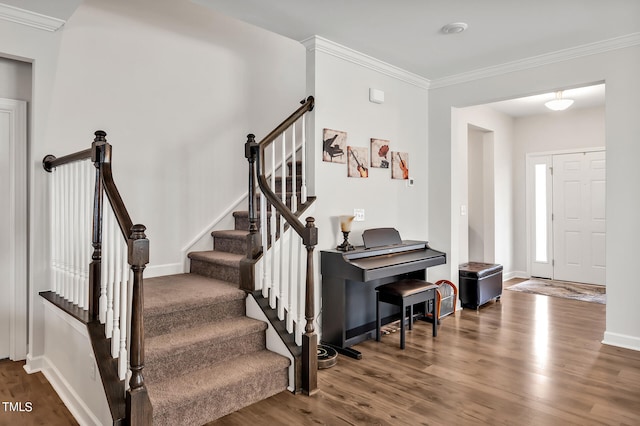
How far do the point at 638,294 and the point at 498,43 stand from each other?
2496 millimetres

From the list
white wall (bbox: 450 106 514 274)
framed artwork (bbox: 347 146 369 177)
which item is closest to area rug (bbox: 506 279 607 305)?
white wall (bbox: 450 106 514 274)

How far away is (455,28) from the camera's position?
3.37 meters

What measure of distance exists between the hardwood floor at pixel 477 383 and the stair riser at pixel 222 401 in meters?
0.05

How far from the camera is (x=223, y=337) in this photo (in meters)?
2.74

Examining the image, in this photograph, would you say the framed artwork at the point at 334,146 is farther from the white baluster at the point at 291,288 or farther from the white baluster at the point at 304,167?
the white baluster at the point at 291,288

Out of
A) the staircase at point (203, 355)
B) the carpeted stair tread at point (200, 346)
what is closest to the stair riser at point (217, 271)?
the staircase at point (203, 355)

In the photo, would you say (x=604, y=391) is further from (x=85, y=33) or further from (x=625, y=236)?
(x=85, y=33)

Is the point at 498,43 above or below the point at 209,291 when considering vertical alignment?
above

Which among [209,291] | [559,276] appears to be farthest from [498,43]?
[559,276]

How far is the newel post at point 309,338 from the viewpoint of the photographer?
276cm

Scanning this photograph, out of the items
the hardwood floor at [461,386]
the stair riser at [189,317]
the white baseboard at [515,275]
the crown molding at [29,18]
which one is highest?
the crown molding at [29,18]

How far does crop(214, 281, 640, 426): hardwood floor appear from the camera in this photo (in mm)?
2441

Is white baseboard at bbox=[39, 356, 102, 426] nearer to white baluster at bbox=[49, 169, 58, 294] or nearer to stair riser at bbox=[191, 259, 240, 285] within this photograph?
white baluster at bbox=[49, 169, 58, 294]

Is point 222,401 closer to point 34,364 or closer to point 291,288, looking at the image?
point 291,288
